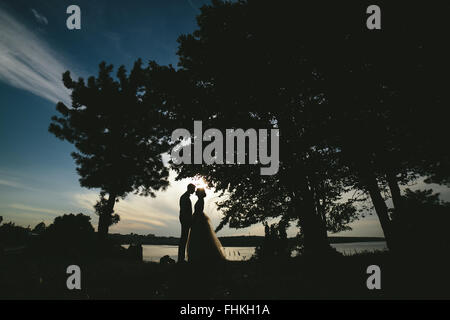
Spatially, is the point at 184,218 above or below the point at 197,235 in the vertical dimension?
above

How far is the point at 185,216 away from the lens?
7.14 m

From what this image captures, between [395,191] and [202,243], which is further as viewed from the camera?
[395,191]

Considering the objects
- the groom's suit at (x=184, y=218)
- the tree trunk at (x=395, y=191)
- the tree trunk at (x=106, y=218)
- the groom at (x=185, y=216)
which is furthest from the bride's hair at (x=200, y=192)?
the tree trunk at (x=106, y=218)

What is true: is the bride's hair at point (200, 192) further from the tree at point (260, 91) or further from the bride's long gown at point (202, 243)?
the tree at point (260, 91)

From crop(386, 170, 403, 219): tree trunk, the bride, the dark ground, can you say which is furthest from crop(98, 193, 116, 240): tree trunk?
crop(386, 170, 403, 219): tree trunk

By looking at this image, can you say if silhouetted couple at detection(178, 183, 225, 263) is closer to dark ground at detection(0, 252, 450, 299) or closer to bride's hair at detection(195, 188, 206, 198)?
bride's hair at detection(195, 188, 206, 198)

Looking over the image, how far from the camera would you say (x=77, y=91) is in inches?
668

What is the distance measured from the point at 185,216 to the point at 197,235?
744 millimetres

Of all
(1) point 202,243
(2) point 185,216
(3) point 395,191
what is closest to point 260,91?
(2) point 185,216

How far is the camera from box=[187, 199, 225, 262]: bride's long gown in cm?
659

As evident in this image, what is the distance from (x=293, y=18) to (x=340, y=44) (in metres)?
2.31

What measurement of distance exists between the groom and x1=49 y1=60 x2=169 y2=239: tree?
11062 millimetres

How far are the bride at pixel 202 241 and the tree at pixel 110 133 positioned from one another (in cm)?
1158

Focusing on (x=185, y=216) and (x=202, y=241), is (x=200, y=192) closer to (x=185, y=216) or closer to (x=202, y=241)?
(x=185, y=216)
